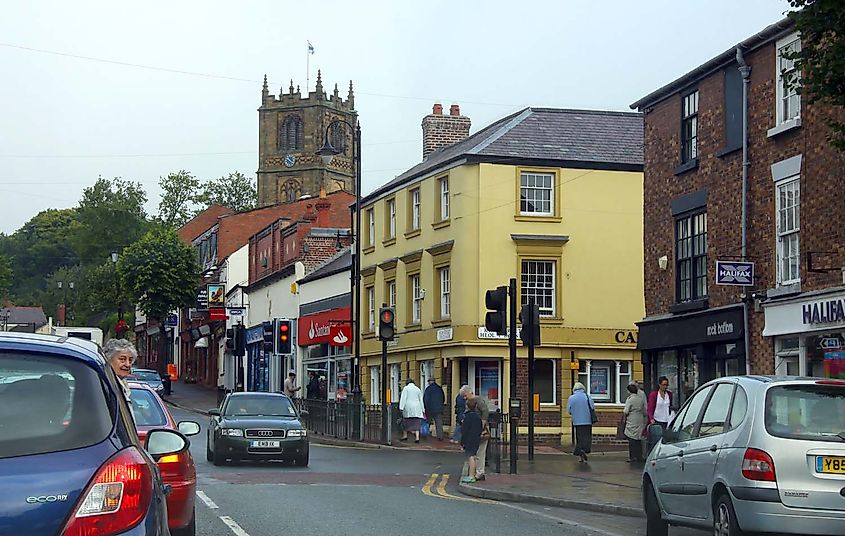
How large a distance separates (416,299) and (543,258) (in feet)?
17.3

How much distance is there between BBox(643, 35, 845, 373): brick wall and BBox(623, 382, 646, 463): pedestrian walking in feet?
8.53

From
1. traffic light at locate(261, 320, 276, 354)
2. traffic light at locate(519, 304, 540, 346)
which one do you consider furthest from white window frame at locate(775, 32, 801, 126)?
traffic light at locate(261, 320, 276, 354)

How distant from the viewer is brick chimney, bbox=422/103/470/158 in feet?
159

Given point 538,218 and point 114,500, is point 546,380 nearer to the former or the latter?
point 538,218

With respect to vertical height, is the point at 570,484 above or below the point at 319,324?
below

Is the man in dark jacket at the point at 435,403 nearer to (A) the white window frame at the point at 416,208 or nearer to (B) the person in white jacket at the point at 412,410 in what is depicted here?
(B) the person in white jacket at the point at 412,410

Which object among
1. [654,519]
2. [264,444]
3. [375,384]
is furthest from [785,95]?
[375,384]

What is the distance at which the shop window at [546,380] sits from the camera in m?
38.2

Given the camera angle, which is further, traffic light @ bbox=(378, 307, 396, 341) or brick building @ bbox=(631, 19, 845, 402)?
traffic light @ bbox=(378, 307, 396, 341)

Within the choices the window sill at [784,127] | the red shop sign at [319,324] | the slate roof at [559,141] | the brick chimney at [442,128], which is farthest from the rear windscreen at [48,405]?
the brick chimney at [442,128]

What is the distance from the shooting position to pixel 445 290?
40.1 m

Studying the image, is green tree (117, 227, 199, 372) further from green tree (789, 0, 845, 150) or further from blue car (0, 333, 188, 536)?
blue car (0, 333, 188, 536)

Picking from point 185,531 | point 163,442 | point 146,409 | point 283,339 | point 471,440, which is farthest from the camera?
point 283,339

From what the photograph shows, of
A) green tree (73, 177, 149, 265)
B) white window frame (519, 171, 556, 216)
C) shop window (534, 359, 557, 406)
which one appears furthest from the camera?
green tree (73, 177, 149, 265)
